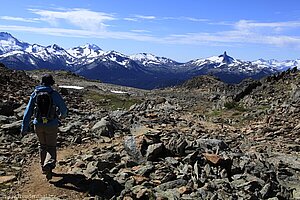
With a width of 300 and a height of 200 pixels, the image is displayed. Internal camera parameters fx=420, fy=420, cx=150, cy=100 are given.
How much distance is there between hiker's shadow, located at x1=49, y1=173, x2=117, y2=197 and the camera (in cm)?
1190

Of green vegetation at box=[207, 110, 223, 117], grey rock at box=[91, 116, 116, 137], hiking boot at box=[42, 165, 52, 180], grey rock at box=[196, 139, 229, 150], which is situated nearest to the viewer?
hiking boot at box=[42, 165, 52, 180]

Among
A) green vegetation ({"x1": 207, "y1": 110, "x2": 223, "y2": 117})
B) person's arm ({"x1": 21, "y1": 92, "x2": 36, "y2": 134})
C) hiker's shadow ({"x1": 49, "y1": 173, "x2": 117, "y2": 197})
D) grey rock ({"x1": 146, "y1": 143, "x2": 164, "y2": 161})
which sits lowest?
hiker's shadow ({"x1": 49, "y1": 173, "x2": 117, "y2": 197})

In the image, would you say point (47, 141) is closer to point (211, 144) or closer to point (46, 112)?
point (46, 112)

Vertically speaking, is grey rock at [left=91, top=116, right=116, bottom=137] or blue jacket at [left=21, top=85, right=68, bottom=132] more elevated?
blue jacket at [left=21, top=85, right=68, bottom=132]

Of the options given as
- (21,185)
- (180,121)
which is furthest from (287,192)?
(180,121)

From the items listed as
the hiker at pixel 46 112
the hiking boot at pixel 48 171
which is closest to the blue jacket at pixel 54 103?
→ the hiker at pixel 46 112

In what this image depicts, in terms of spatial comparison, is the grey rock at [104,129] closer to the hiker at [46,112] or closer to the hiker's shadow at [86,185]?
the hiker's shadow at [86,185]

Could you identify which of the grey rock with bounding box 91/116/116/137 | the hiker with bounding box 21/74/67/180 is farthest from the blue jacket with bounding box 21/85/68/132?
the grey rock with bounding box 91/116/116/137

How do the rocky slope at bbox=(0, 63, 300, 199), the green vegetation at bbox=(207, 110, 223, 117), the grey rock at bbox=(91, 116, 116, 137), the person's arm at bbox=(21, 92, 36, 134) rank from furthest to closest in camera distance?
the green vegetation at bbox=(207, 110, 223, 117) < the grey rock at bbox=(91, 116, 116, 137) < the person's arm at bbox=(21, 92, 36, 134) < the rocky slope at bbox=(0, 63, 300, 199)

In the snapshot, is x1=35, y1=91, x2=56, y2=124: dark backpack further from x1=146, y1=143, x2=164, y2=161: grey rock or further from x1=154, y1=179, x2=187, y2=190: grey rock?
x1=146, y1=143, x2=164, y2=161: grey rock

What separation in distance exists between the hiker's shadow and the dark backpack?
189 centimetres

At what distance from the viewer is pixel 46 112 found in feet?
39.4

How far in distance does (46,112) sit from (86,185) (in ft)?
7.91

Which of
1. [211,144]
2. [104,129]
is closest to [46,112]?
[211,144]
